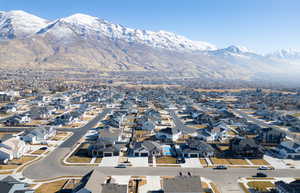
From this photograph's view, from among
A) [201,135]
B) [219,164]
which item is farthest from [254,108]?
[219,164]

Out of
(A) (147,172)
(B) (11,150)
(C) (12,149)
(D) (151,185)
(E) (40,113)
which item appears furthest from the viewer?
(E) (40,113)

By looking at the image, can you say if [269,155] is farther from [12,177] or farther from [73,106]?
[73,106]

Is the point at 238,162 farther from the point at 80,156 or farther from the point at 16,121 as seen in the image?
the point at 16,121

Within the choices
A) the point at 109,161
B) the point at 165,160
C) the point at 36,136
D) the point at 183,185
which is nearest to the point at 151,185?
the point at 183,185

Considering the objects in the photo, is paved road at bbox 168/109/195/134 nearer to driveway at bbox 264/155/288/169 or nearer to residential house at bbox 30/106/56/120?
driveway at bbox 264/155/288/169

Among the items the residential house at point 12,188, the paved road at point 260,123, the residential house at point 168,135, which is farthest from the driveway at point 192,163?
the paved road at point 260,123

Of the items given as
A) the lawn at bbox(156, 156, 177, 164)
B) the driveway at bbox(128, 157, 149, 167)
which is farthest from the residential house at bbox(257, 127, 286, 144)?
the driveway at bbox(128, 157, 149, 167)
